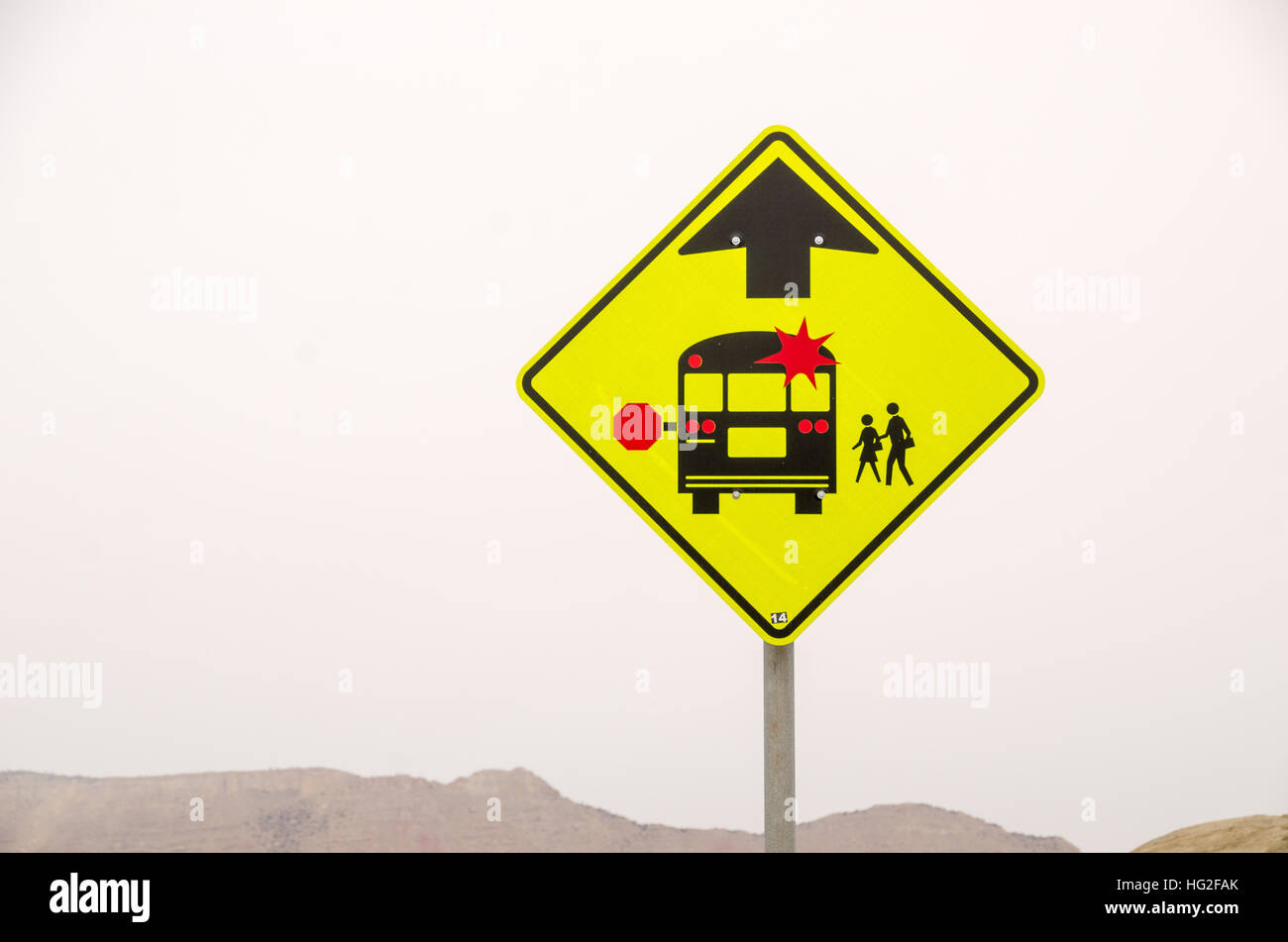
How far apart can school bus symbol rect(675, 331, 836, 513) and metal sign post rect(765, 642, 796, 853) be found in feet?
1.37

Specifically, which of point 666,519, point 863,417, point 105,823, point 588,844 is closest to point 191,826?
point 105,823

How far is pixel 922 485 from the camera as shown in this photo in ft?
7.09

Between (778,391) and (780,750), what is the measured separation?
94cm

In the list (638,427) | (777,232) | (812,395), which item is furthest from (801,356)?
(638,427)

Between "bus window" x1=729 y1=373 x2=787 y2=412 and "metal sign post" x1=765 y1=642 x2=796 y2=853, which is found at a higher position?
"bus window" x1=729 y1=373 x2=787 y2=412

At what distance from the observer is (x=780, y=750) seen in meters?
2.14

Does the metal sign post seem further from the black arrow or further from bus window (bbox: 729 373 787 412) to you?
the black arrow

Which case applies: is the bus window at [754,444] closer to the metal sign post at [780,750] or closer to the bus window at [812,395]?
the bus window at [812,395]

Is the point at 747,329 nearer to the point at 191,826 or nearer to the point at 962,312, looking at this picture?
the point at 962,312

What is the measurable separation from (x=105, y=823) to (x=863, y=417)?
7.38m

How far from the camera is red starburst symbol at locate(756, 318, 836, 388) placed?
86.3 inches

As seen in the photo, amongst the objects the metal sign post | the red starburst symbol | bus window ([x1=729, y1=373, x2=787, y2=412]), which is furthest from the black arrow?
the metal sign post

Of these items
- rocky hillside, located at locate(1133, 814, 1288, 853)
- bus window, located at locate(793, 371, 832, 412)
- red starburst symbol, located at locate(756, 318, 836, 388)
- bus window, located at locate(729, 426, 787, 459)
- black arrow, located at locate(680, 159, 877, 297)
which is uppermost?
black arrow, located at locate(680, 159, 877, 297)

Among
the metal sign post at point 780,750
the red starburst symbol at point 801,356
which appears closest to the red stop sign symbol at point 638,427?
the red starburst symbol at point 801,356
